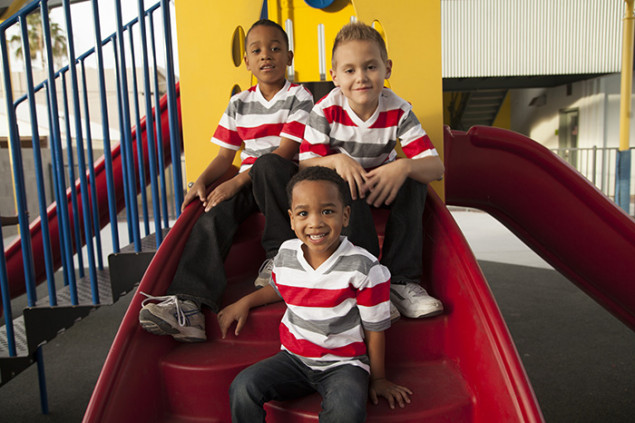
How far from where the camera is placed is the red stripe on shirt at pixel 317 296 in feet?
4.36

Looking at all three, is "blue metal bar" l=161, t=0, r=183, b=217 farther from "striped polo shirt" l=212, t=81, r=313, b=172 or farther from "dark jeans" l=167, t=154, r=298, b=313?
"dark jeans" l=167, t=154, r=298, b=313

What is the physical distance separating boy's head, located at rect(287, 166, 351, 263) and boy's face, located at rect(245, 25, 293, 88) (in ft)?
2.69

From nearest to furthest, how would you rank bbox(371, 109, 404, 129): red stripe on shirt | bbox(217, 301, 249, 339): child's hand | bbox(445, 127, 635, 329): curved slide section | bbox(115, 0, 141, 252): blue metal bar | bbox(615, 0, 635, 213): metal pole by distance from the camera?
bbox(217, 301, 249, 339): child's hand
bbox(371, 109, 404, 129): red stripe on shirt
bbox(115, 0, 141, 252): blue metal bar
bbox(445, 127, 635, 329): curved slide section
bbox(615, 0, 635, 213): metal pole

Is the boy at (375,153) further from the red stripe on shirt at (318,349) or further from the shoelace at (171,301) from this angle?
the shoelace at (171,301)

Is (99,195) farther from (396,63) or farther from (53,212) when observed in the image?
(396,63)

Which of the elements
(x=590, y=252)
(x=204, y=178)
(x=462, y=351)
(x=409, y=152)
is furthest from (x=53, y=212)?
(x=590, y=252)

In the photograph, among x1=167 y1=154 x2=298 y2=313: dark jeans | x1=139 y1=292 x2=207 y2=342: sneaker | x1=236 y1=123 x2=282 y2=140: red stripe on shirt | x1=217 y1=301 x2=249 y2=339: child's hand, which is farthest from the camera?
x1=236 y1=123 x2=282 y2=140: red stripe on shirt

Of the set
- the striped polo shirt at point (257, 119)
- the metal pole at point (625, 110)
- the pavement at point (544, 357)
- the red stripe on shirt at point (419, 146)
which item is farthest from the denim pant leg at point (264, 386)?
the metal pole at point (625, 110)

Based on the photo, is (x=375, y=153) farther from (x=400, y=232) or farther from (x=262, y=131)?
(x=262, y=131)

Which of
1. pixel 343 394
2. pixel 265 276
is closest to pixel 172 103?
pixel 265 276

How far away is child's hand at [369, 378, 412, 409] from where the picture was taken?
125cm

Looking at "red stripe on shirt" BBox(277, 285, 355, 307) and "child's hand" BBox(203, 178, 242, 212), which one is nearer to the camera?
"red stripe on shirt" BBox(277, 285, 355, 307)

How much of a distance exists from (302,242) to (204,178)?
76 centimetres

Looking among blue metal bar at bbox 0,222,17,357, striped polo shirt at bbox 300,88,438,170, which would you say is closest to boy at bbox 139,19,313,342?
striped polo shirt at bbox 300,88,438,170
